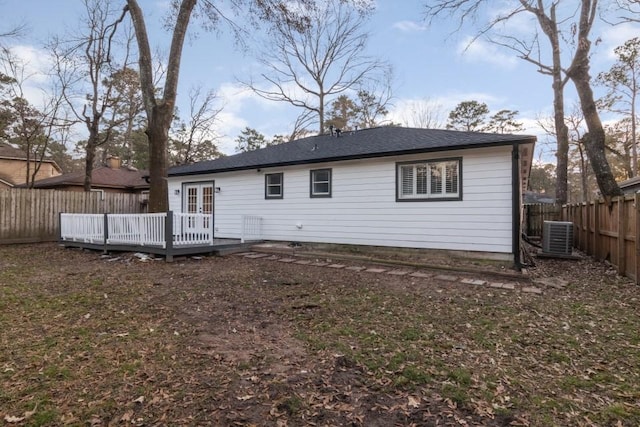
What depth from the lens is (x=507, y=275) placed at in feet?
21.9

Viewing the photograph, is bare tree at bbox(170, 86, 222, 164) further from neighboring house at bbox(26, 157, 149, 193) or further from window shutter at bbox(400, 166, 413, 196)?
window shutter at bbox(400, 166, 413, 196)

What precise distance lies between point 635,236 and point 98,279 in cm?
957

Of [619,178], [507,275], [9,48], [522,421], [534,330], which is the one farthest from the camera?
[619,178]

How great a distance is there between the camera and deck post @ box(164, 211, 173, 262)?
8359 mm

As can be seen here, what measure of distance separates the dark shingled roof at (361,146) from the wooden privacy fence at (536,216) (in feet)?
26.2

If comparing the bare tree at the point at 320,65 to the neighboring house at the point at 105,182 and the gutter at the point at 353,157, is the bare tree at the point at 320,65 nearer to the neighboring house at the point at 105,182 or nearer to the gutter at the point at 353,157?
the neighboring house at the point at 105,182

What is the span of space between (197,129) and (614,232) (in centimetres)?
2272

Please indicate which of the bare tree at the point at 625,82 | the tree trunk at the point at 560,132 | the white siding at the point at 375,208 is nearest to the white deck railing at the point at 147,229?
the white siding at the point at 375,208

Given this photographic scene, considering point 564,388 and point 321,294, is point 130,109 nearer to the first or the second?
point 321,294

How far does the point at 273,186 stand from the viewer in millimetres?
10969

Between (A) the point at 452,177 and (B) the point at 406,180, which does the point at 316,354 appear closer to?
(A) the point at 452,177

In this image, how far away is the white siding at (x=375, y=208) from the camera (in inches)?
299

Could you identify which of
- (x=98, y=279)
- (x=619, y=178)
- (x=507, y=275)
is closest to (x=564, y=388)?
(x=507, y=275)

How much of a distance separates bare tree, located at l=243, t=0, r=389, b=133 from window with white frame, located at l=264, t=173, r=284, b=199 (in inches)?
490
